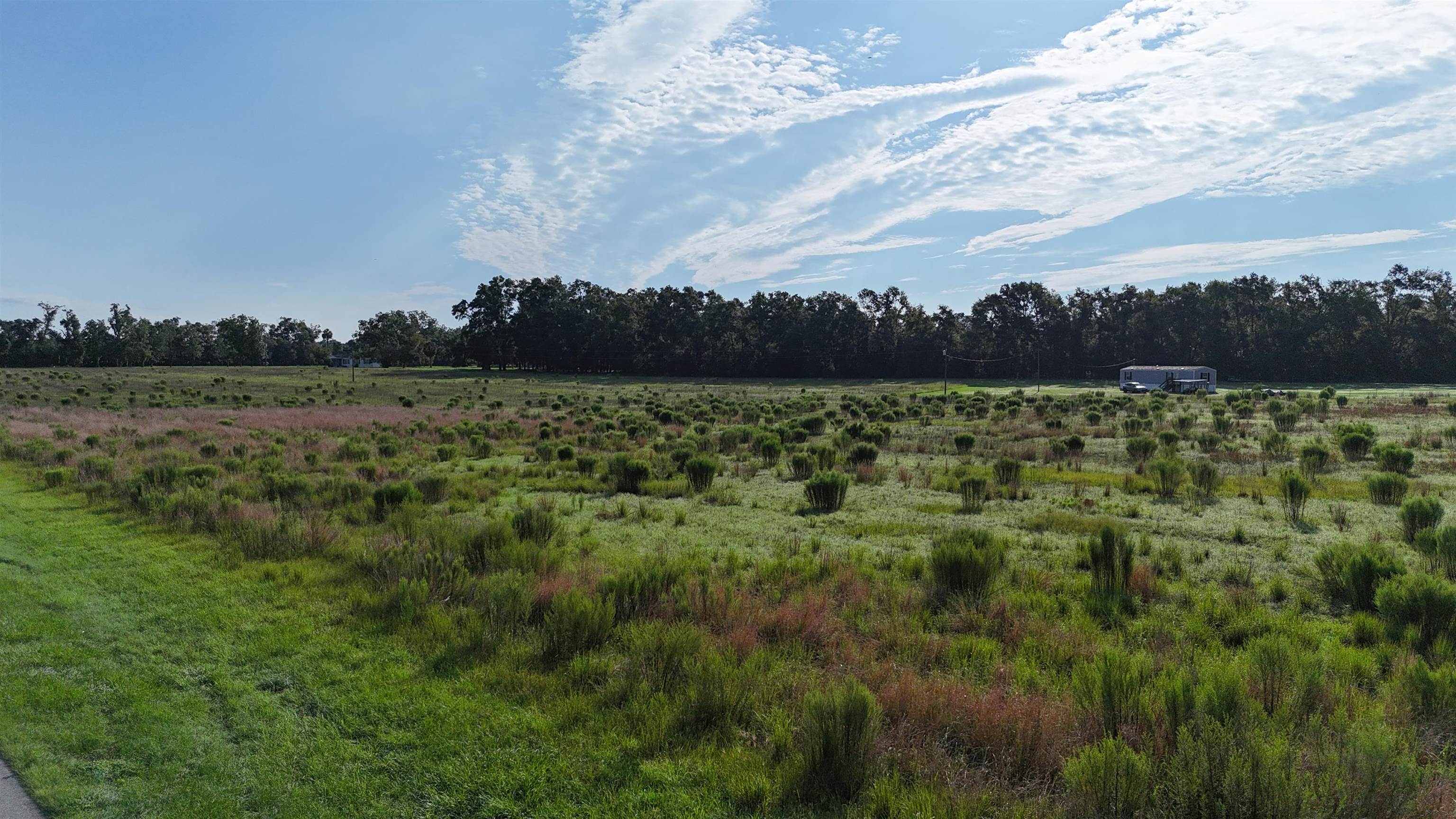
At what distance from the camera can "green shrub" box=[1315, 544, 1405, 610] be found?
809 cm

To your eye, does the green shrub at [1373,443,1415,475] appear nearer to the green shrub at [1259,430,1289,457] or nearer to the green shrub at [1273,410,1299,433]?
the green shrub at [1259,430,1289,457]

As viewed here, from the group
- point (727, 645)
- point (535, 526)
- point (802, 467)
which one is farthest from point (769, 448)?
point (727, 645)

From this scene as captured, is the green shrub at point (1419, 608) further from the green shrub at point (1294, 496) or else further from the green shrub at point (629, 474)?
the green shrub at point (629, 474)

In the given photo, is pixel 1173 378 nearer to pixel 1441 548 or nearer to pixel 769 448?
Answer: pixel 769 448

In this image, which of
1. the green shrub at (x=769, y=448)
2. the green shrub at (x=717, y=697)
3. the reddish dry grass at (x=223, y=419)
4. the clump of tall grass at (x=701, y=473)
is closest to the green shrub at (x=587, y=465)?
the clump of tall grass at (x=701, y=473)

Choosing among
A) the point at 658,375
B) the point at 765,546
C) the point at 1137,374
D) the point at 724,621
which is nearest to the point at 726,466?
the point at 765,546

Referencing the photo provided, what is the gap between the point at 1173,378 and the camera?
77.4 meters

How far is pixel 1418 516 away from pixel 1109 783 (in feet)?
37.2

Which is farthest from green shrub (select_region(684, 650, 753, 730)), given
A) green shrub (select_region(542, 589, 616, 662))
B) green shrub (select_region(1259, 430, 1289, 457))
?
green shrub (select_region(1259, 430, 1289, 457))

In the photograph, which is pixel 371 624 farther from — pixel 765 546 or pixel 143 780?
pixel 765 546

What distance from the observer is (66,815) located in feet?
14.3

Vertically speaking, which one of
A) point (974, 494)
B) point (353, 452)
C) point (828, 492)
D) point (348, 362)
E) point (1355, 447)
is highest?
point (348, 362)

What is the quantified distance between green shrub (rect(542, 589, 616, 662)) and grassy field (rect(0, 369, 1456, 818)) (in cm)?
4

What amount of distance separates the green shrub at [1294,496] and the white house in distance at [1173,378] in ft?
214
